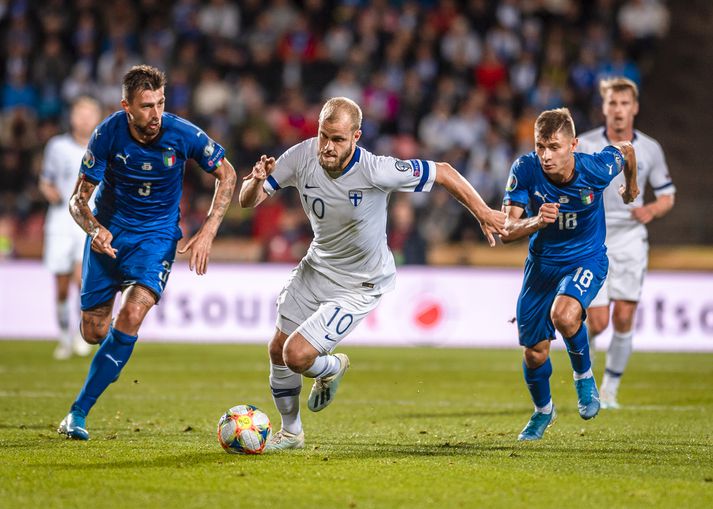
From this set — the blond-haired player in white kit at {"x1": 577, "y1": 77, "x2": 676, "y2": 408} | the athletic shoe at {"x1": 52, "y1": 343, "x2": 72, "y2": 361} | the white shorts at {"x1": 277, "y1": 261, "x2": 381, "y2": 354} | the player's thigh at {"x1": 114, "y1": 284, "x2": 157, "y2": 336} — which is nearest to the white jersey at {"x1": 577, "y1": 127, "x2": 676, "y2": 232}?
the blond-haired player in white kit at {"x1": 577, "y1": 77, "x2": 676, "y2": 408}

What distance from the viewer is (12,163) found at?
19.4 metres

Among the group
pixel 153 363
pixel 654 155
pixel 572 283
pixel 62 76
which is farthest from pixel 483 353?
pixel 62 76

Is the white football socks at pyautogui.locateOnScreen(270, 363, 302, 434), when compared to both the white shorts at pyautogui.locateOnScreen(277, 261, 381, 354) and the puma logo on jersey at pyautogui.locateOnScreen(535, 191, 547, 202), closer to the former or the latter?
the white shorts at pyautogui.locateOnScreen(277, 261, 381, 354)

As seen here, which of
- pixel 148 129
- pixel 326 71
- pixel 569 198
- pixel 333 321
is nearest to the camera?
pixel 333 321

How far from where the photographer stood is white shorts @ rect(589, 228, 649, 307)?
33.9 ft

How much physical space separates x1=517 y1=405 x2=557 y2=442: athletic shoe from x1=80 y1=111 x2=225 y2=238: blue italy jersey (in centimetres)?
277

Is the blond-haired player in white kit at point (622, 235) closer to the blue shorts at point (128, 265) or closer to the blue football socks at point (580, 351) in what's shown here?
the blue football socks at point (580, 351)

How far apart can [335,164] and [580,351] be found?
2.24 m

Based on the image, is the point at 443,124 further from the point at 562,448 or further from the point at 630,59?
the point at 562,448

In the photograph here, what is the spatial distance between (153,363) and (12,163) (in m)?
6.94

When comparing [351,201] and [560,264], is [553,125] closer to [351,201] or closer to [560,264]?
[560,264]

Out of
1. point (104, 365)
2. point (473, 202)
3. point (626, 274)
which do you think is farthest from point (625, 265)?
point (104, 365)

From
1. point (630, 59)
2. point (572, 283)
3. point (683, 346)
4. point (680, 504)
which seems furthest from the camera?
point (630, 59)

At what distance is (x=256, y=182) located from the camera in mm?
7164
